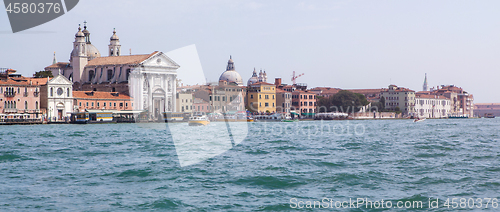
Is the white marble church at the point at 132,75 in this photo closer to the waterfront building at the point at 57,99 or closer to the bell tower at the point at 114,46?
the bell tower at the point at 114,46

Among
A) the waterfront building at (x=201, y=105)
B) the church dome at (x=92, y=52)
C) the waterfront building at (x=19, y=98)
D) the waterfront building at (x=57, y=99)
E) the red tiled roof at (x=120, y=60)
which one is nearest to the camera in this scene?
the waterfront building at (x=19, y=98)

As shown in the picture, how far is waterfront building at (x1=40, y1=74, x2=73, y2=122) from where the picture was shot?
51.1 m

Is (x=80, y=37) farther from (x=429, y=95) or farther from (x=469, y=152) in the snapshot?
(x=429, y=95)

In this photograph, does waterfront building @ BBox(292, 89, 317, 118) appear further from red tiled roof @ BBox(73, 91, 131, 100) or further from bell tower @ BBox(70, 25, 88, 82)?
bell tower @ BBox(70, 25, 88, 82)

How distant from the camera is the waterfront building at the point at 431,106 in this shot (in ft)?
325

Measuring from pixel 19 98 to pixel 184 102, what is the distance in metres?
22.4

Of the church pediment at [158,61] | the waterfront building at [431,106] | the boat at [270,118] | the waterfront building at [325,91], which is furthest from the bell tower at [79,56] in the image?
the waterfront building at [431,106]

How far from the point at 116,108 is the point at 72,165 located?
44.5 meters

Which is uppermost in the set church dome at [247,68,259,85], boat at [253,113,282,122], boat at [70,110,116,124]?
church dome at [247,68,259,85]

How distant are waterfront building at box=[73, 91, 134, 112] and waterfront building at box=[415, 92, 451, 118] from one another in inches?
2267

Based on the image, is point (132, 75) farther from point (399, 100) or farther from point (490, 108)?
point (490, 108)

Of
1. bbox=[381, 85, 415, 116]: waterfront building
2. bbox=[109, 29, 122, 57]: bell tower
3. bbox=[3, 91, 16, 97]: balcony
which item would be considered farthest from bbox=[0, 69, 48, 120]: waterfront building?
bbox=[381, 85, 415, 116]: waterfront building

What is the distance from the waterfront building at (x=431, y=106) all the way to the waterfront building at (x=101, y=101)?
57.6 m

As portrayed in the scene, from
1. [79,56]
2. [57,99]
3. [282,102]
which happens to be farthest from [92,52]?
[282,102]
